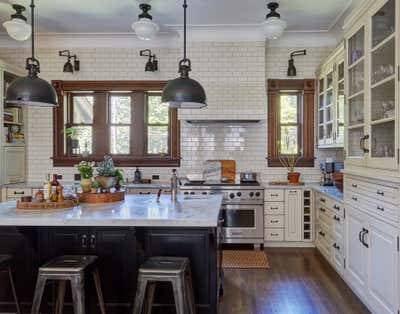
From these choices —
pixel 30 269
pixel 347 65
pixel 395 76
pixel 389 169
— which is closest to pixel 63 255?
pixel 30 269

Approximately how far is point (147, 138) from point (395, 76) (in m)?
3.88

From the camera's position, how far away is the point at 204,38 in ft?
17.0

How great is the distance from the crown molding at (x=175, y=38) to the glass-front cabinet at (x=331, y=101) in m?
0.61

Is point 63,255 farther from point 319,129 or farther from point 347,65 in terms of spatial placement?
point 319,129

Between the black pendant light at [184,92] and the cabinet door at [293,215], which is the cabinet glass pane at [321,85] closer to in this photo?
the cabinet door at [293,215]

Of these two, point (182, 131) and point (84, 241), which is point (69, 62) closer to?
point (182, 131)

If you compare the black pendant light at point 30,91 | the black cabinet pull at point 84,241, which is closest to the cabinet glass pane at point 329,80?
the black pendant light at point 30,91

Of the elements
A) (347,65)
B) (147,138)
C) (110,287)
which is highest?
(347,65)

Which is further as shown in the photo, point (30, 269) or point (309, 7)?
point (309, 7)

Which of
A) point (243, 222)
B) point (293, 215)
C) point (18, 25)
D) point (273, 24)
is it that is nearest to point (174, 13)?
point (273, 24)

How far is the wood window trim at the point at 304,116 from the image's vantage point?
5430 millimetres

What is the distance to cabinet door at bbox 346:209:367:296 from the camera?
309 centimetres

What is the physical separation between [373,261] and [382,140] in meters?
0.99

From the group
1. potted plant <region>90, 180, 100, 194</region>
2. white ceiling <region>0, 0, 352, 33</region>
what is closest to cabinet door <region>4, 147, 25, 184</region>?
white ceiling <region>0, 0, 352, 33</region>
